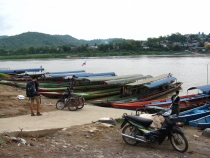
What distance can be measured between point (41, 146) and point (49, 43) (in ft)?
422

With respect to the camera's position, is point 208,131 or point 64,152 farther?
point 208,131

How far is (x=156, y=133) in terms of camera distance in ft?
18.3

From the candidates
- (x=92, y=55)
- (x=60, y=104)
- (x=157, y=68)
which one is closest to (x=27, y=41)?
(x=92, y=55)

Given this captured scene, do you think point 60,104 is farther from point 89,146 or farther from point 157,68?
point 157,68

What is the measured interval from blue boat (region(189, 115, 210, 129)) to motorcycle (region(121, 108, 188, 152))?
9.83 ft

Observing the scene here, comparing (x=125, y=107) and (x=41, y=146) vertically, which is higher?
(x=41, y=146)

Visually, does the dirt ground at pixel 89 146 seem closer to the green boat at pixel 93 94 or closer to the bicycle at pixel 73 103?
the bicycle at pixel 73 103

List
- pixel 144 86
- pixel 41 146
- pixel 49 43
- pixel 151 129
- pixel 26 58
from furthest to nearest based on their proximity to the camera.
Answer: pixel 49 43, pixel 26 58, pixel 144 86, pixel 151 129, pixel 41 146

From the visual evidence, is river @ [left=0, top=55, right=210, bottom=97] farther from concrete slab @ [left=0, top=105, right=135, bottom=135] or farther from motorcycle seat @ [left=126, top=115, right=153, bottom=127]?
motorcycle seat @ [left=126, top=115, right=153, bottom=127]

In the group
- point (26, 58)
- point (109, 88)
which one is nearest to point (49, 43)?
point (26, 58)

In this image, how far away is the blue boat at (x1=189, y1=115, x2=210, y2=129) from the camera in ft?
→ 26.6

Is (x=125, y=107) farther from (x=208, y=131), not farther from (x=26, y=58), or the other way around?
(x=26, y=58)

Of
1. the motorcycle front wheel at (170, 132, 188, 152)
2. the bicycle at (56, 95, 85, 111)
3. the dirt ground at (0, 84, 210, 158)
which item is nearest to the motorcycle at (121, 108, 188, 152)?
the motorcycle front wheel at (170, 132, 188, 152)

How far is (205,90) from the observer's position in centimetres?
1349
